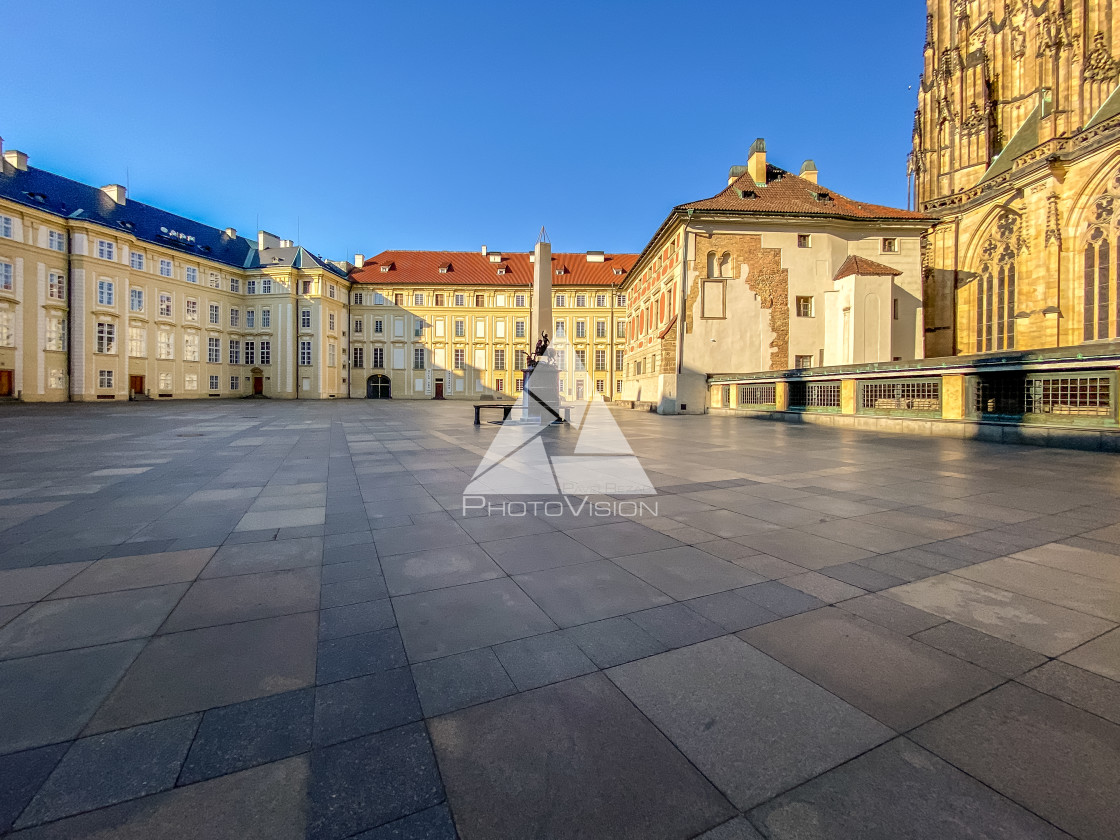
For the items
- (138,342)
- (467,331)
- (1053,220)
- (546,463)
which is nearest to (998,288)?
(1053,220)

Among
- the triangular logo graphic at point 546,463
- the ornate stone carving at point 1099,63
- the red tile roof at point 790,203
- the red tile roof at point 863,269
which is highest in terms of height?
the ornate stone carving at point 1099,63

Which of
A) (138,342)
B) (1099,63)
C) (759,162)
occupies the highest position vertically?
(1099,63)

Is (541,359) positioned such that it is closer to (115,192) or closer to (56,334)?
(56,334)

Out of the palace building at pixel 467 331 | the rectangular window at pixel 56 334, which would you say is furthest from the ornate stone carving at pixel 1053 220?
the rectangular window at pixel 56 334

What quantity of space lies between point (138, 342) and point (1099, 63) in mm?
69290

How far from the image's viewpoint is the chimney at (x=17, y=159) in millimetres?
38375

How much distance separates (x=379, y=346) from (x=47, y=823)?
6200 cm

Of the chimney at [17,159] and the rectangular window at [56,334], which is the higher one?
the chimney at [17,159]

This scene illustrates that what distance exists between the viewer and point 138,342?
43.5m

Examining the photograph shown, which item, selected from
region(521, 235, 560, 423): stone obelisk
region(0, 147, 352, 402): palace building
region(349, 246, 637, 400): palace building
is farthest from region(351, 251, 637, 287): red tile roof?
region(521, 235, 560, 423): stone obelisk

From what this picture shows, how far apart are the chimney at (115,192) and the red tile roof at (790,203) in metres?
50.9

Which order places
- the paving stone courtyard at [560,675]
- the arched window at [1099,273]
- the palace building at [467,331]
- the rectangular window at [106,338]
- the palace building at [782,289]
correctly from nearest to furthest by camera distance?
the paving stone courtyard at [560,675]
the arched window at [1099,273]
the palace building at [782,289]
the rectangular window at [106,338]
the palace building at [467,331]

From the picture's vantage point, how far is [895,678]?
89.9 inches

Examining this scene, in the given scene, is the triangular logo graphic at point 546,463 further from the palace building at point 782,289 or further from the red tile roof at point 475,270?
the red tile roof at point 475,270
